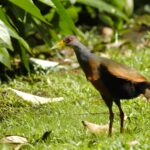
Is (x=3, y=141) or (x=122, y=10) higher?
(x=3, y=141)

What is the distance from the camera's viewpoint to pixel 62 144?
→ 5.37 m

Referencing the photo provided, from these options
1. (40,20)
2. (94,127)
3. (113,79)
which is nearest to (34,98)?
(94,127)

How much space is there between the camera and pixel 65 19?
7918 mm

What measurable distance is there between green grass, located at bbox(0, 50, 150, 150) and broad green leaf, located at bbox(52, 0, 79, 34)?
1.82 ft

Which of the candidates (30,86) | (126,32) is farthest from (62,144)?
(126,32)

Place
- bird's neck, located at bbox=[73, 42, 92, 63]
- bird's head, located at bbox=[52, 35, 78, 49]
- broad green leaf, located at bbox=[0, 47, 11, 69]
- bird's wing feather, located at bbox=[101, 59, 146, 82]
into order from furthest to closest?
broad green leaf, located at bbox=[0, 47, 11, 69] → bird's head, located at bbox=[52, 35, 78, 49] → bird's neck, located at bbox=[73, 42, 92, 63] → bird's wing feather, located at bbox=[101, 59, 146, 82]

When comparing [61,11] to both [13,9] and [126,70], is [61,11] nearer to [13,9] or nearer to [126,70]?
[13,9]

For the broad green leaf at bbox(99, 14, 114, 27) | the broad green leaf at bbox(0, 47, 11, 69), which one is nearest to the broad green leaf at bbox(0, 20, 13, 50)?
the broad green leaf at bbox(0, 47, 11, 69)

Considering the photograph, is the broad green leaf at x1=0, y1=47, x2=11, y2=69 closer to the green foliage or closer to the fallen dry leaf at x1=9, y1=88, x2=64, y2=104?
the green foliage

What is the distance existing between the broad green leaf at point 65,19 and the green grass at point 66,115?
55 centimetres

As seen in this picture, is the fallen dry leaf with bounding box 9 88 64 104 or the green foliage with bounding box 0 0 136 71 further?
the fallen dry leaf with bounding box 9 88 64 104

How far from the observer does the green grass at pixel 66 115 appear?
540 cm

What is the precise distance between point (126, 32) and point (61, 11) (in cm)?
343

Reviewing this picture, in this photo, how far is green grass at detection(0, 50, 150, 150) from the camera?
540cm
